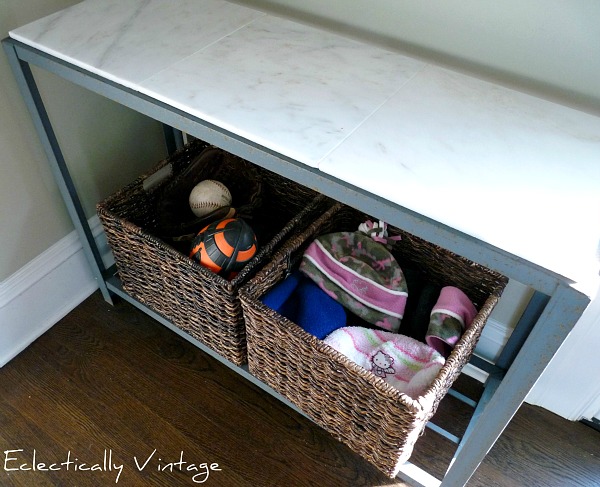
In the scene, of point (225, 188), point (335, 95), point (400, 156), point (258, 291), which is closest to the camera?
point (400, 156)

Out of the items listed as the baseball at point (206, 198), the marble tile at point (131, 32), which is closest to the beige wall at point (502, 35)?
the marble tile at point (131, 32)

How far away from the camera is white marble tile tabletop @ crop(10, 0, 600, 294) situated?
28.4 inches

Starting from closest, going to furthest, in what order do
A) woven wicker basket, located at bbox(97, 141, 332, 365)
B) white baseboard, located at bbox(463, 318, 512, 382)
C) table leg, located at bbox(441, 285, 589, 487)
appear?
table leg, located at bbox(441, 285, 589, 487), woven wicker basket, located at bbox(97, 141, 332, 365), white baseboard, located at bbox(463, 318, 512, 382)

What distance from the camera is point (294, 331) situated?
954 mm

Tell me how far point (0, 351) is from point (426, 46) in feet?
4.22

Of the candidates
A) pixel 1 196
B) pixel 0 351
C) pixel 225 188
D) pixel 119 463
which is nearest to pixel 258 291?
pixel 225 188

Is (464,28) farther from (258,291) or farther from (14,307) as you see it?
(14,307)

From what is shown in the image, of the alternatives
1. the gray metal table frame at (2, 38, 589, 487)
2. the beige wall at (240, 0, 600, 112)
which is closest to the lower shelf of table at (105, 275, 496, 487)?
the gray metal table frame at (2, 38, 589, 487)

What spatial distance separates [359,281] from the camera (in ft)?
3.72

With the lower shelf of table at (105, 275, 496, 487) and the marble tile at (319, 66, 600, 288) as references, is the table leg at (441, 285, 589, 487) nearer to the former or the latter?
the marble tile at (319, 66, 600, 288)

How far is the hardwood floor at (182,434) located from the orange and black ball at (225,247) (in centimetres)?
40

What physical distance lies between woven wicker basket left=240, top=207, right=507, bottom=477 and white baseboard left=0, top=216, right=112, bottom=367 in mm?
634

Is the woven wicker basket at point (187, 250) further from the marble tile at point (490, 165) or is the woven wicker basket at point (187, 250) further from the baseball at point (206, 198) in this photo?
the marble tile at point (490, 165)

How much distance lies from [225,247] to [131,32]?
18.6 inches
